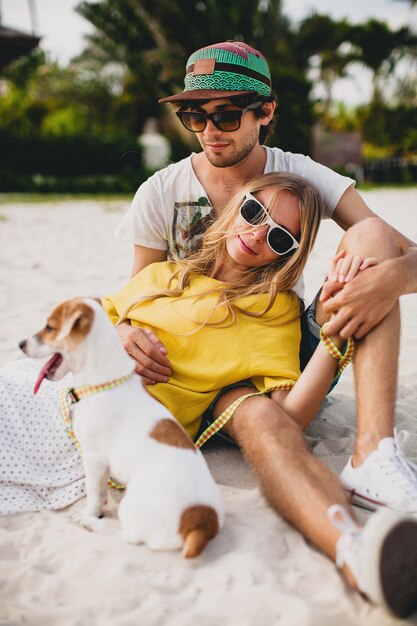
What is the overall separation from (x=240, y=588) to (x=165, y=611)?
0.24 metres

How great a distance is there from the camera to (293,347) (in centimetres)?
265

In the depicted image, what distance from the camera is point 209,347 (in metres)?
2.54

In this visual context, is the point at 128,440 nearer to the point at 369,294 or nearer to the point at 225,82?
the point at 369,294

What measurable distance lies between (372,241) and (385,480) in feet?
3.22

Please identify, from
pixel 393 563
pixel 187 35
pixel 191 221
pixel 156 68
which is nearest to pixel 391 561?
pixel 393 563

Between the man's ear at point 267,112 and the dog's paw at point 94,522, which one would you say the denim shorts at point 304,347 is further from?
the man's ear at point 267,112

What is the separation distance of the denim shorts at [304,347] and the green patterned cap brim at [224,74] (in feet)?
3.68

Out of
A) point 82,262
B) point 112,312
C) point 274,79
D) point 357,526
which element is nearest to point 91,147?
→ point 274,79

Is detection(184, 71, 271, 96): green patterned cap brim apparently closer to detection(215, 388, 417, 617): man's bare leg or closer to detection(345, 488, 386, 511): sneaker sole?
detection(215, 388, 417, 617): man's bare leg

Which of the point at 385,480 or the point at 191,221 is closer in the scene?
the point at 385,480

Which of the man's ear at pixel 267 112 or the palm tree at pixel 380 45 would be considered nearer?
the man's ear at pixel 267 112

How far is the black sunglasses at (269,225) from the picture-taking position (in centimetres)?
263

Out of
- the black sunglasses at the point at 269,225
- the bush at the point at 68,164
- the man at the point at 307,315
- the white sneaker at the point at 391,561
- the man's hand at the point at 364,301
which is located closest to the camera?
the white sneaker at the point at 391,561

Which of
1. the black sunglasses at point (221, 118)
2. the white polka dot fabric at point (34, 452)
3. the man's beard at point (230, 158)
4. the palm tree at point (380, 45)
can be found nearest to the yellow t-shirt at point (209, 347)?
the white polka dot fabric at point (34, 452)
